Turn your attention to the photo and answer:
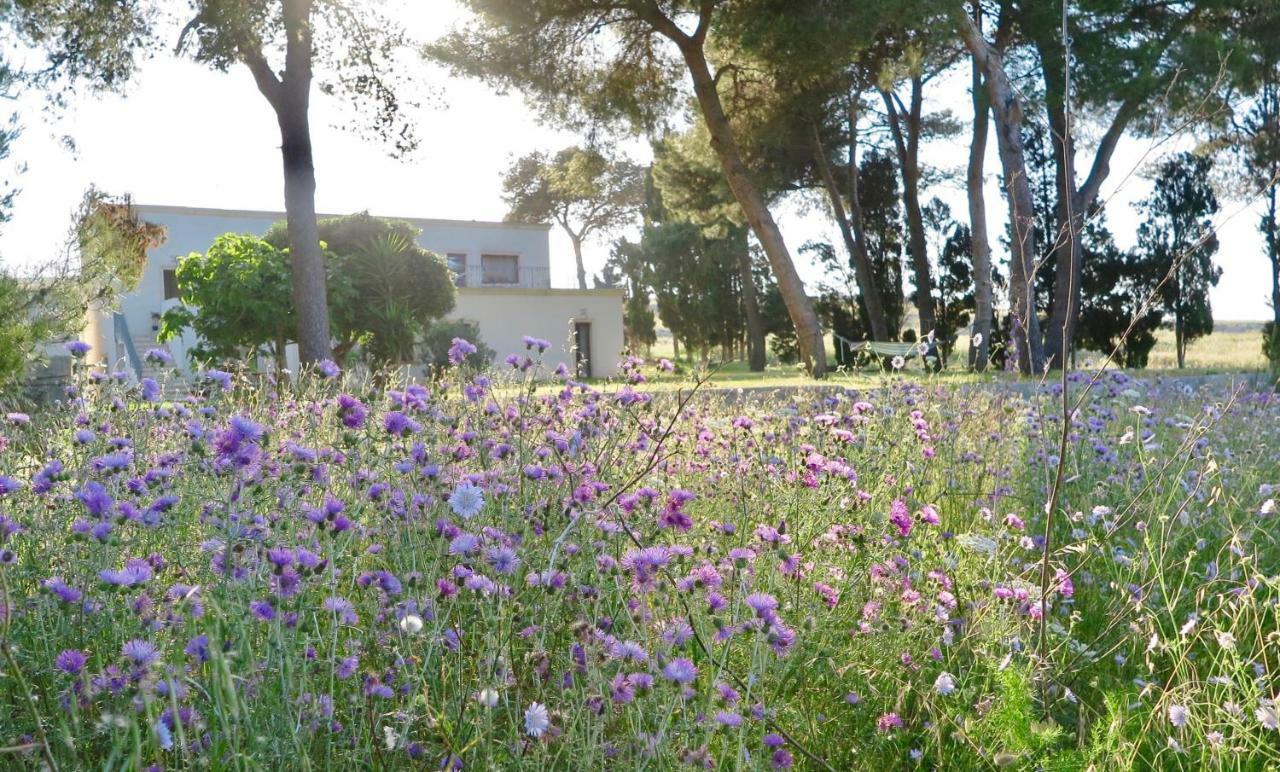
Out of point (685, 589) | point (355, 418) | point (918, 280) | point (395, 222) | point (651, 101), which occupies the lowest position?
point (685, 589)

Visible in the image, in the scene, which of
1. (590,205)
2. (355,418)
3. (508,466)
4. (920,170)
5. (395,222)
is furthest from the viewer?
(590,205)

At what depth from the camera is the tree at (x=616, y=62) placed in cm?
1573

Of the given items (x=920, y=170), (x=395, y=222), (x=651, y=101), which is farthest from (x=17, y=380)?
(x=920, y=170)

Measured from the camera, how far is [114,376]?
3572 millimetres

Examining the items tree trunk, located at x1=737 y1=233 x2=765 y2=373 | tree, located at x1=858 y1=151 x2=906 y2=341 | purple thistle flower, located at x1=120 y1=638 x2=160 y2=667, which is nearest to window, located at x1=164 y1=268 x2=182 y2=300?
tree trunk, located at x1=737 y1=233 x2=765 y2=373

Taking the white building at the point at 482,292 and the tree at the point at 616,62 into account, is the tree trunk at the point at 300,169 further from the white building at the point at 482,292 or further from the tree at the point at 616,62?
the white building at the point at 482,292

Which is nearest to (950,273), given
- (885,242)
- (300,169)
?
(885,242)

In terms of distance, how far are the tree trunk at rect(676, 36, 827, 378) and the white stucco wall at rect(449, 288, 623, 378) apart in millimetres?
11836

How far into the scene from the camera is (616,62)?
17.1 m

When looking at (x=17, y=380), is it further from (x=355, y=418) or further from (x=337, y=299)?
(x=337, y=299)

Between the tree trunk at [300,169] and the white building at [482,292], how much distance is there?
14.0 meters

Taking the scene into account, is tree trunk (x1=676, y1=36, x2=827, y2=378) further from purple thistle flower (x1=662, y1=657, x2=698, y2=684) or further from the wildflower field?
purple thistle flower (x1=662, y1=657, x2=698, y2=684)

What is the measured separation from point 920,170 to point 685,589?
23567 mm

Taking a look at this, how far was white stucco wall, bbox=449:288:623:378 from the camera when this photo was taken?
29.6 meters
